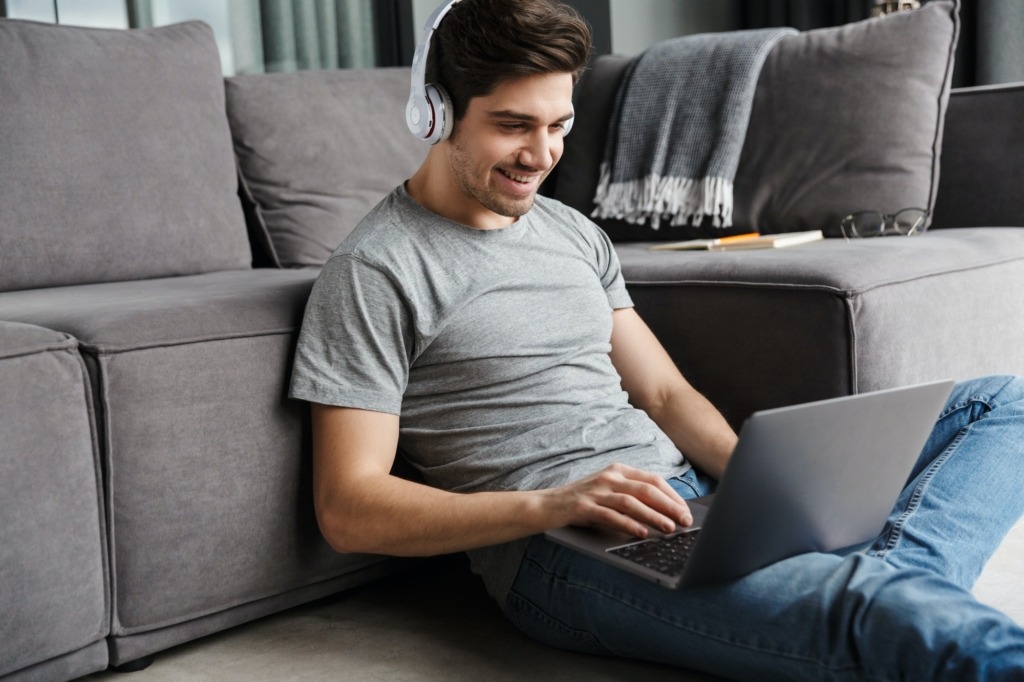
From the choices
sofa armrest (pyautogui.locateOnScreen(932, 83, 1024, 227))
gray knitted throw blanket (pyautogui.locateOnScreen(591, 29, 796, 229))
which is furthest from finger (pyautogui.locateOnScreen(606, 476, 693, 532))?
sofa armrest (pyautogui.locateOnScreen(932, 83, 1024, 227))

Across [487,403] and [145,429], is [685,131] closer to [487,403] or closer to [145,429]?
[487,403]

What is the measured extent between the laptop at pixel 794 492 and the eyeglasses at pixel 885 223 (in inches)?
38.8

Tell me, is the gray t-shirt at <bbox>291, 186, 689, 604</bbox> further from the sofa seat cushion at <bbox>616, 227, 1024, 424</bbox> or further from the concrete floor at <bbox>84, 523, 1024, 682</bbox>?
the sofa seat cushion at <bbox>616, 227, 1024, 424</bbox>

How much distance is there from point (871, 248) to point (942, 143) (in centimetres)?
68

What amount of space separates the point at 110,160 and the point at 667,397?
0.99m

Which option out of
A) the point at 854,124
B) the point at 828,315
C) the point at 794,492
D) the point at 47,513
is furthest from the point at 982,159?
the point at 47,513

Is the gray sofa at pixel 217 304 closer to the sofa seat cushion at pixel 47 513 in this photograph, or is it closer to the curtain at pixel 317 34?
the sofa seat cushion at pixel 47 513

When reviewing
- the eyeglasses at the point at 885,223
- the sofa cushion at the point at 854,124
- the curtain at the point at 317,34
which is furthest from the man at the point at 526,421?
the curtain at the point at 317,34

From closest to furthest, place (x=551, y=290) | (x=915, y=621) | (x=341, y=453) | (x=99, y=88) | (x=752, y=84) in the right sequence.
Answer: (x=915, y=621)
(x=341, y=453)
(x=551, y=290)
(x=99, y=88)
(x=752, y=84)

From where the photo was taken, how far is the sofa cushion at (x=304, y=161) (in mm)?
2084

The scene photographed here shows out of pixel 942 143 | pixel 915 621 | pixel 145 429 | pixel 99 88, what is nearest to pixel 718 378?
pixel 915 621

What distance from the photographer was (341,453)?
120 centimetres

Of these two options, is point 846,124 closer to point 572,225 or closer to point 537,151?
point 572,225

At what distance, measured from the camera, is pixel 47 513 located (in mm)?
1147
